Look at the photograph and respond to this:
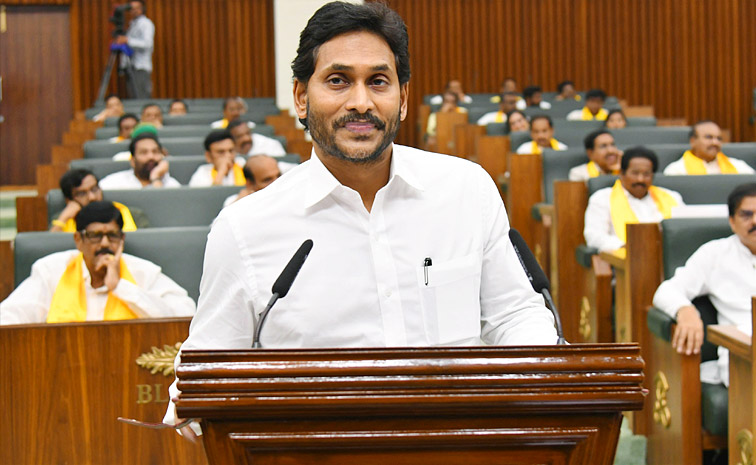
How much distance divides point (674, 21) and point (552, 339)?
888 cm

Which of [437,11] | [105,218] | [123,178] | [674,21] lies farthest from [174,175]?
[674,21]

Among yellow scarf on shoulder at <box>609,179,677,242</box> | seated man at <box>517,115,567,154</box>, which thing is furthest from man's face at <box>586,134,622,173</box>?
seated man at <box>517,115,567,154</box>

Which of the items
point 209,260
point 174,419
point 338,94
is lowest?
point 174,419

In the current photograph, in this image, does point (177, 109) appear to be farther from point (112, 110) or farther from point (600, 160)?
point (600, 160)

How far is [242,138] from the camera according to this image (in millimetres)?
5141

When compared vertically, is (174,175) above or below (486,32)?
below

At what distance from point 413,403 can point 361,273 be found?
31 centimetres

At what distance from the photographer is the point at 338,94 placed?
103 cm

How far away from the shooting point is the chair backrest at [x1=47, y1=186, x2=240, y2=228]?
357cm

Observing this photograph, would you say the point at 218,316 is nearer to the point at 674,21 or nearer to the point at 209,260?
the point at 209,260

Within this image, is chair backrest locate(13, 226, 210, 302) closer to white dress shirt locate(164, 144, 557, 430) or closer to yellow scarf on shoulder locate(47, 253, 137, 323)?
yellow scarf on shoulder locate(47, 253, 137, 323)

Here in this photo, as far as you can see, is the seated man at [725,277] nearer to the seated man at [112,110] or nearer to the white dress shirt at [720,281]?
the white dress shirt at [720,281]

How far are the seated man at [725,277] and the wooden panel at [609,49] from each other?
6.95 metres

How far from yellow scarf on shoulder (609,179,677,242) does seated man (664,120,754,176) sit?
A: 2.31 feet
